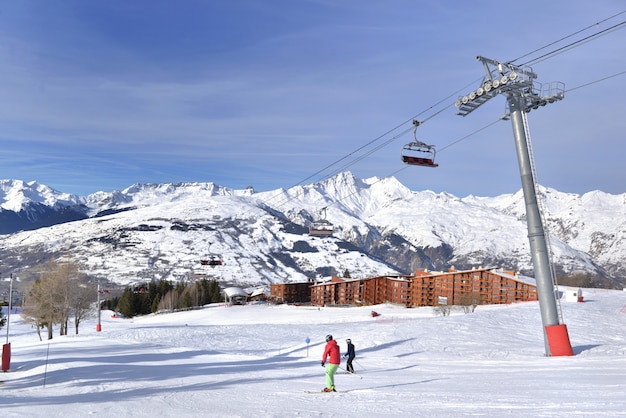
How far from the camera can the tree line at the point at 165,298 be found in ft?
456

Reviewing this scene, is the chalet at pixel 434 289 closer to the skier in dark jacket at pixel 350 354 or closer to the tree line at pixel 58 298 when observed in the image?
the tree line at pixel 58 298

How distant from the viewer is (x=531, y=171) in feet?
88.3

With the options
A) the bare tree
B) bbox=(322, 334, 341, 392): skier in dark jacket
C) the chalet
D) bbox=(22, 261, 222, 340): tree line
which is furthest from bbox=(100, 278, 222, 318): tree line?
bbox=(322, 334, 341, 392): skier in dark jacket

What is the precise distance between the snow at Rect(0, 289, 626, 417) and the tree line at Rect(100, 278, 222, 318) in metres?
97.6

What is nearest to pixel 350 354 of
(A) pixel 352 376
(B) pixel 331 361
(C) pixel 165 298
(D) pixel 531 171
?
(A) pixel 352 376

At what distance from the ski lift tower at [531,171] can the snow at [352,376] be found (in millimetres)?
1475

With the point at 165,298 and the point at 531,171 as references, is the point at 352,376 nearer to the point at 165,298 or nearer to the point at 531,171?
the point at 531,171

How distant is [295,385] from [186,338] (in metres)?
27.1

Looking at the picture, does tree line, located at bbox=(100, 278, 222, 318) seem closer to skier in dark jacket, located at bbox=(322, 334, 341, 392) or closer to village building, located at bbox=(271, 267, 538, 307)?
village building, located at bbox=(271, 267, 538, 307)

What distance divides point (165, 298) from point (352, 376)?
132 meters

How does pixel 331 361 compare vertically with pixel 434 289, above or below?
below

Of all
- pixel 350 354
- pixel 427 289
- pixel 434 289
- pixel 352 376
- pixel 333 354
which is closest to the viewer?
pixel 333 354

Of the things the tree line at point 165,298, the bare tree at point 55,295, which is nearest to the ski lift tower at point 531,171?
the bare tree at point 55,295

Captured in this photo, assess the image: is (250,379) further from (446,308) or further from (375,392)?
(446,308)
